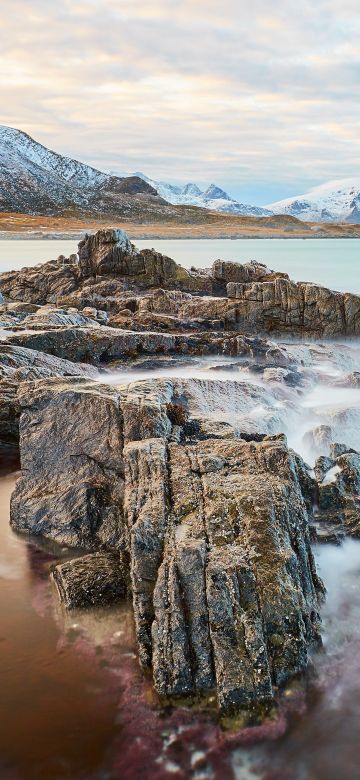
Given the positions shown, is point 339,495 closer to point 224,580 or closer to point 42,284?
point 224,580

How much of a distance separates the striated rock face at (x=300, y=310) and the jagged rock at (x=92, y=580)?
2952 centimetres

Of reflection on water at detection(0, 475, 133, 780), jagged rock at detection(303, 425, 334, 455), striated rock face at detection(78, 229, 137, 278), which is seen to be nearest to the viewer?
reflection on water at detection(0, 475, 133, 780)

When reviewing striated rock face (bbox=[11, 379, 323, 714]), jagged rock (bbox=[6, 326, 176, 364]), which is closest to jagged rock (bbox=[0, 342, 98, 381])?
jagged rock (bbox=[6, 326, 176, 364])

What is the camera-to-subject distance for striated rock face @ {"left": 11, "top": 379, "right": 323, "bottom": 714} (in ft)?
34.4

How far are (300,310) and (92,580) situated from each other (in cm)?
3181

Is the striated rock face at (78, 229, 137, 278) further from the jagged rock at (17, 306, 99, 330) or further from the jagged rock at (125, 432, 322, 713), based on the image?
the jagged rock at (125, 432, 322, 713)


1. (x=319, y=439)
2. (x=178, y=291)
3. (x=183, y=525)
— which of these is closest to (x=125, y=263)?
(x=178, y=291)

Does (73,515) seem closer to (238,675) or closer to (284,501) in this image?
(284,501)

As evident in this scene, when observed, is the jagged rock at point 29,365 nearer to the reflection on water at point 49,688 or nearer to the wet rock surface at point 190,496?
the wet rock surface at point 190,496

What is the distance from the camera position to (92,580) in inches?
521

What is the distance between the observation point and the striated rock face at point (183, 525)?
1048 centimetres

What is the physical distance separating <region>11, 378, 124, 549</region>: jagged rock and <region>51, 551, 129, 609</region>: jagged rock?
3.88 ft

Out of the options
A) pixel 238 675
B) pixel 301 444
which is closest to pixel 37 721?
pixel 238 675

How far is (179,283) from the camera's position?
5356 centimetres
